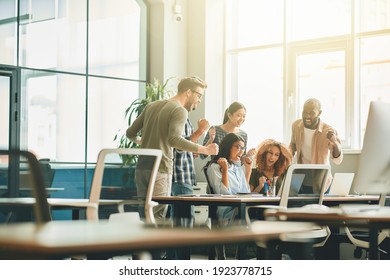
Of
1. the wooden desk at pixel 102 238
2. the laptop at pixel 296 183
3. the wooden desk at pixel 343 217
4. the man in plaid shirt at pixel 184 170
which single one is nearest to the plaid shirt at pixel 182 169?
the man in plaid shirt at pixel 184 170

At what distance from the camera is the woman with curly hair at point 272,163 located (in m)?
5.27

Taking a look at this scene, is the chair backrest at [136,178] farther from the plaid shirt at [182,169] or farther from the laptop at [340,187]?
the laptop at [340,187]

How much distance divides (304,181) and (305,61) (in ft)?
13.4

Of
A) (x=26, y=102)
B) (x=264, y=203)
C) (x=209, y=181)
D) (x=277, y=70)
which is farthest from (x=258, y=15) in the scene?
(x=264, y=203)

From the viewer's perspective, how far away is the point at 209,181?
5.30m

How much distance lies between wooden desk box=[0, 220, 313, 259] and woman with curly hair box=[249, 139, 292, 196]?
3693mm

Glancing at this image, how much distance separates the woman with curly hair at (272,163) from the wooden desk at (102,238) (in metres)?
3.69

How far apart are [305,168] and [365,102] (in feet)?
12.0

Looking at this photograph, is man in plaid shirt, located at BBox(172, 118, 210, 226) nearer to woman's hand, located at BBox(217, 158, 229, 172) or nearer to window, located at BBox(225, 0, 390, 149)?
woman's hand, located at BBox(217, 158, 229, 172)

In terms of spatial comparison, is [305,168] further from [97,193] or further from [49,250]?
[49,250]

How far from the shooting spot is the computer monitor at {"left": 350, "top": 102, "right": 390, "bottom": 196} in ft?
8.21

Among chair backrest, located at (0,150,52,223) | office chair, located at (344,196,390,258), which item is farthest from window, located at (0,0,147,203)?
chair backrest, located at (0,150,52,223)

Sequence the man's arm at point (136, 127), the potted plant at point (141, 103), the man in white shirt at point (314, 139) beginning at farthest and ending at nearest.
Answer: the potted plant at point (141, 103) → the man in white shirt at point (314, 139) → the man's arm at point (136, 127)

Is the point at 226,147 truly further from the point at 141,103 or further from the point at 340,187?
the point at 141,103
